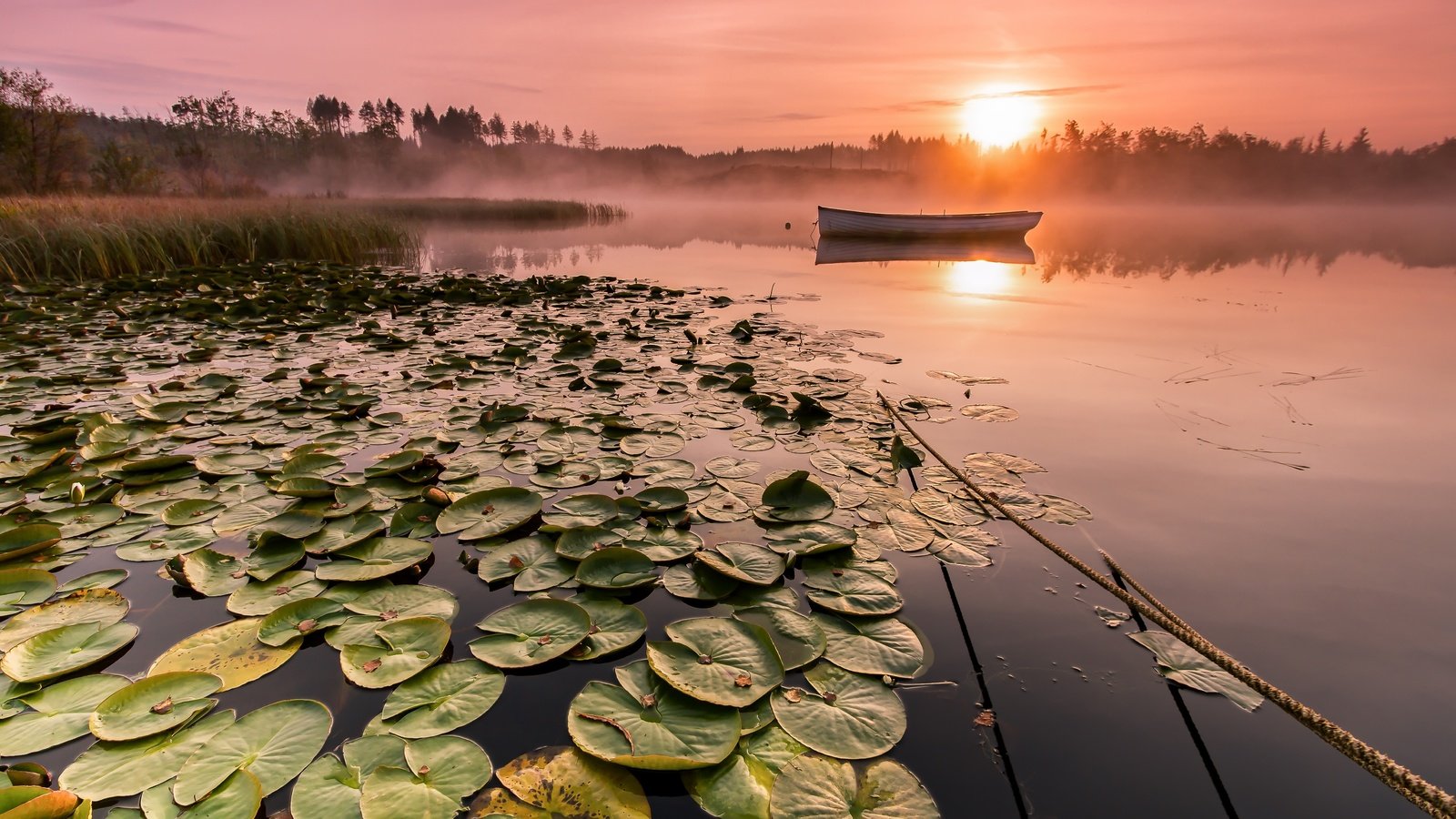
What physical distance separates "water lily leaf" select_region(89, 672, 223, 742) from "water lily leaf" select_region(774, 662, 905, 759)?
6.01 feet

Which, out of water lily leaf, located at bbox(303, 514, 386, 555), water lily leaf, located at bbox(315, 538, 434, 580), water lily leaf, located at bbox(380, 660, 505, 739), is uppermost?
water lily leaf, located at bbox(303, 514, 386, 555)

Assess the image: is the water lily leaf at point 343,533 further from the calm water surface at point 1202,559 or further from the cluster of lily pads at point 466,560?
the calm water surface at point 1202,559

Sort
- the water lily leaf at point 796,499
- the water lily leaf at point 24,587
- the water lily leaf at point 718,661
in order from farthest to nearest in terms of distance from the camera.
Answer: the water lily leaf at point 796,499 → the water lily leaf at point 24,587 → the water lily leaf at point 718,661

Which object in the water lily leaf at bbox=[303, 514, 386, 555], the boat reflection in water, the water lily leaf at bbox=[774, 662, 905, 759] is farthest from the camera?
the boat reflection in water

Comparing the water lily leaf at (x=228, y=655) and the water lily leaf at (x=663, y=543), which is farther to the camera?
the water lily leaf at (x=663, y=543)

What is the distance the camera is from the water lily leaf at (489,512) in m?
2.85

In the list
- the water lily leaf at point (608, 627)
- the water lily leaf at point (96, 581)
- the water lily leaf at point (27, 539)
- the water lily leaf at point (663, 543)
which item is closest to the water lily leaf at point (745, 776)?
the water lily leaf at point (608, 627)

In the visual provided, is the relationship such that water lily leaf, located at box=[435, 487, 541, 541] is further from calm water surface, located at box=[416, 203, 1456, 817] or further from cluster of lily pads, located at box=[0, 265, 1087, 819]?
calm water surface, located at box=[416, 203, 1456, 817]

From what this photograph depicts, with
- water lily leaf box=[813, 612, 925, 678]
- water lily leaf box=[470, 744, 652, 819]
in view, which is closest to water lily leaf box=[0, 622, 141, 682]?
water lily leaf box=[470, 744, 652, 819]

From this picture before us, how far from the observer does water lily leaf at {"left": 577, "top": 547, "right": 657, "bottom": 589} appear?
8.22 ft

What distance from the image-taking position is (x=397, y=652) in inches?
80.4

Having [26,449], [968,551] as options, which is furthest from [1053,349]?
[26,449]

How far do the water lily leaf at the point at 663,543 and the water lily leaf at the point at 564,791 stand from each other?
3.50 ft

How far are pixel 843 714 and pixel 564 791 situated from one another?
2.88ft
